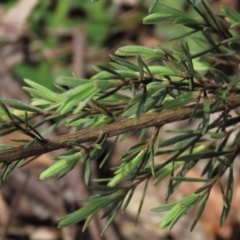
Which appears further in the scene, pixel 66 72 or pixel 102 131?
pixel 66 72

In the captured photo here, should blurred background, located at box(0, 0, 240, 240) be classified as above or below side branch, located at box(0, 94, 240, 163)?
below

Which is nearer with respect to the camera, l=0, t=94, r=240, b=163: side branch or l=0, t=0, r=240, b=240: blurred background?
l=0, t=94, r=240, b=163: side branch

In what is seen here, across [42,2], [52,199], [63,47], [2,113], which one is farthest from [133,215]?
[2,113]

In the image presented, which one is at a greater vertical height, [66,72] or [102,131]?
[102,131]

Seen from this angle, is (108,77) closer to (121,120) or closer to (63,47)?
(121,120)
